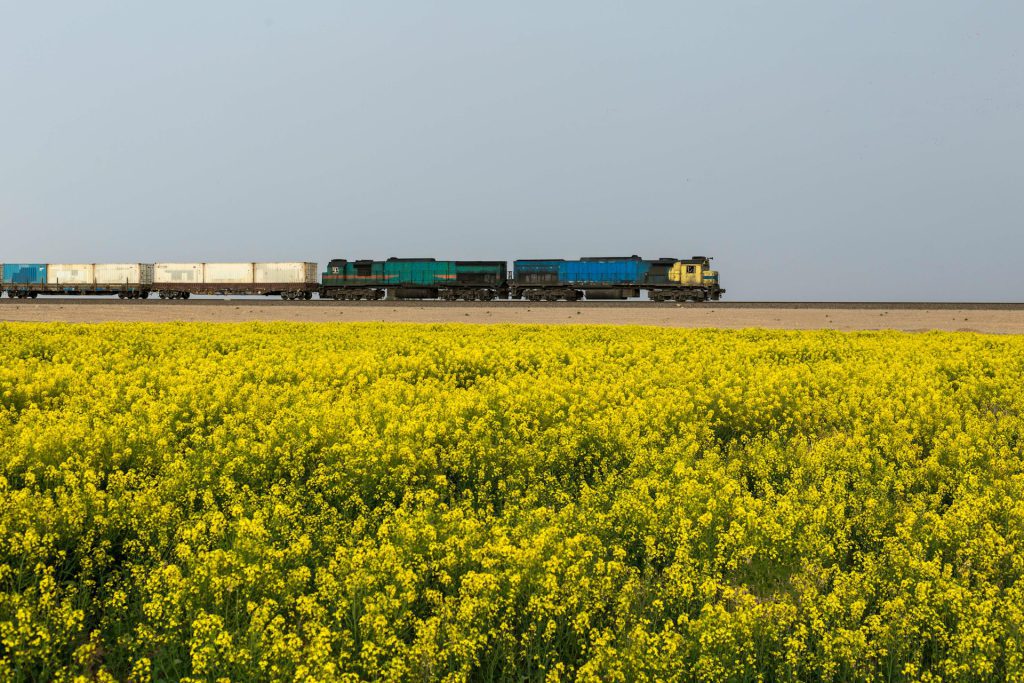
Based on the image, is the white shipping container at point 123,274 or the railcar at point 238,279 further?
the white shipping container at point 123,274

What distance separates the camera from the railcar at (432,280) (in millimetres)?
54562

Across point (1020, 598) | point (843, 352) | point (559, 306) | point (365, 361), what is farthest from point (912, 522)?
point (559, 306)

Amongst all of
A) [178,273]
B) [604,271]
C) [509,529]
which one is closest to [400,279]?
[604,271]

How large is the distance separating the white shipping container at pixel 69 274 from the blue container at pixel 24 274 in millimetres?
809

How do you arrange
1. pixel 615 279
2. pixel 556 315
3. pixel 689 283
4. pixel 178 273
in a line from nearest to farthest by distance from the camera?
pixel 556 315, pixel 689 283, pixel 615 279, pixel 178 273

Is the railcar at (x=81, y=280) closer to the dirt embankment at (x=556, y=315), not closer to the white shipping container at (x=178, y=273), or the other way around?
the white shipping container at (x=178, y=273)

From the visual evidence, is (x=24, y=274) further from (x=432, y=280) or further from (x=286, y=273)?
(x=432, y=280)

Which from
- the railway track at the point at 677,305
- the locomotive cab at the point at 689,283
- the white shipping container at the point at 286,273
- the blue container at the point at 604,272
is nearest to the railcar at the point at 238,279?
the white shipping container at the point at 286,273

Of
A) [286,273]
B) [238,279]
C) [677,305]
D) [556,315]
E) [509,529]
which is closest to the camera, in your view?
[509,529]

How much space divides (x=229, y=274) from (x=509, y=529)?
61.3m

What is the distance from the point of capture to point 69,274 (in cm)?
6569

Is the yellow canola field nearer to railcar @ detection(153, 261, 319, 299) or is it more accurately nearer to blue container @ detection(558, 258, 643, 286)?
blue container @ detection(558, 258, 643, 286)

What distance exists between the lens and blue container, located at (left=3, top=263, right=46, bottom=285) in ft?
219

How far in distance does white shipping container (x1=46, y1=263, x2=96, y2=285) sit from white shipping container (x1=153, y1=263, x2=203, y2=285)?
6.19 meters
